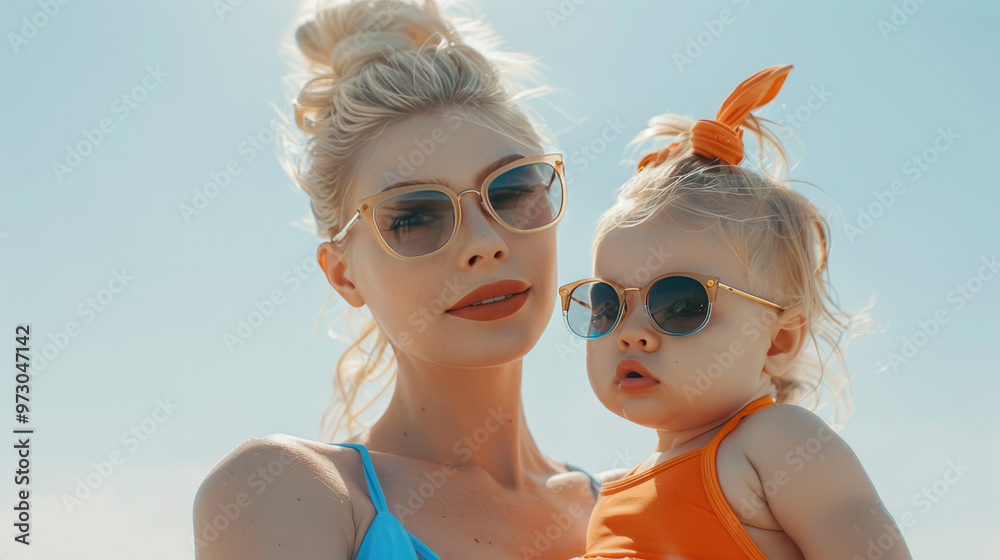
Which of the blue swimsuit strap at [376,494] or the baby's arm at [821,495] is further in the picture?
the blue swimsuit strap at [376,494]

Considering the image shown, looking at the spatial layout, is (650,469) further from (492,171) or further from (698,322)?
(492,171)

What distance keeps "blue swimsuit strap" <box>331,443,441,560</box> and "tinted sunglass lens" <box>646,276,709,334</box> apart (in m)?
1.03

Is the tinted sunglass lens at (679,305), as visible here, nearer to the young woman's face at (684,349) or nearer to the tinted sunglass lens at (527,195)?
the young woman's face at (684,349)

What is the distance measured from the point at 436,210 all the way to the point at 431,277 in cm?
25

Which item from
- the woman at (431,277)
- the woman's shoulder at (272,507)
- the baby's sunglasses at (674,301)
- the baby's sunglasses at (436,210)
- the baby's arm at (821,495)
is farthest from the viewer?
the baby's sunglasses at (436,210)

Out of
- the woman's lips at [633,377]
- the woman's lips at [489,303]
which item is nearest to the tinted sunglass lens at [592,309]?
the woman's lips at [633,377]

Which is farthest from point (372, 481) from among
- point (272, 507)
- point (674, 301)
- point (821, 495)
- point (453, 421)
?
point (821, 495)

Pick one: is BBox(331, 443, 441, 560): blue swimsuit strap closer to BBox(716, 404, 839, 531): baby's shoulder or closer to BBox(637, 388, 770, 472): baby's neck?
BBox(637, 388, 770, 472): baby's neck

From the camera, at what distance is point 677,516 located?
2.46m

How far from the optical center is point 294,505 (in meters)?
2.55

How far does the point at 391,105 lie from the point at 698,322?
61.0 inches

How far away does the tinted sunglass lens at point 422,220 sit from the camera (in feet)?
10.5

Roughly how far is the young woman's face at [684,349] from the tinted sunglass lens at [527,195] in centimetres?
64

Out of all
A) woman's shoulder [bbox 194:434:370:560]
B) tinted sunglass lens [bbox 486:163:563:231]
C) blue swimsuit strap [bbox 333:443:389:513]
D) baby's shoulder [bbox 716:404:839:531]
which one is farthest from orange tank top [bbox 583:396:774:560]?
tinted sunglass lens [bbox 486:163:563:231]
